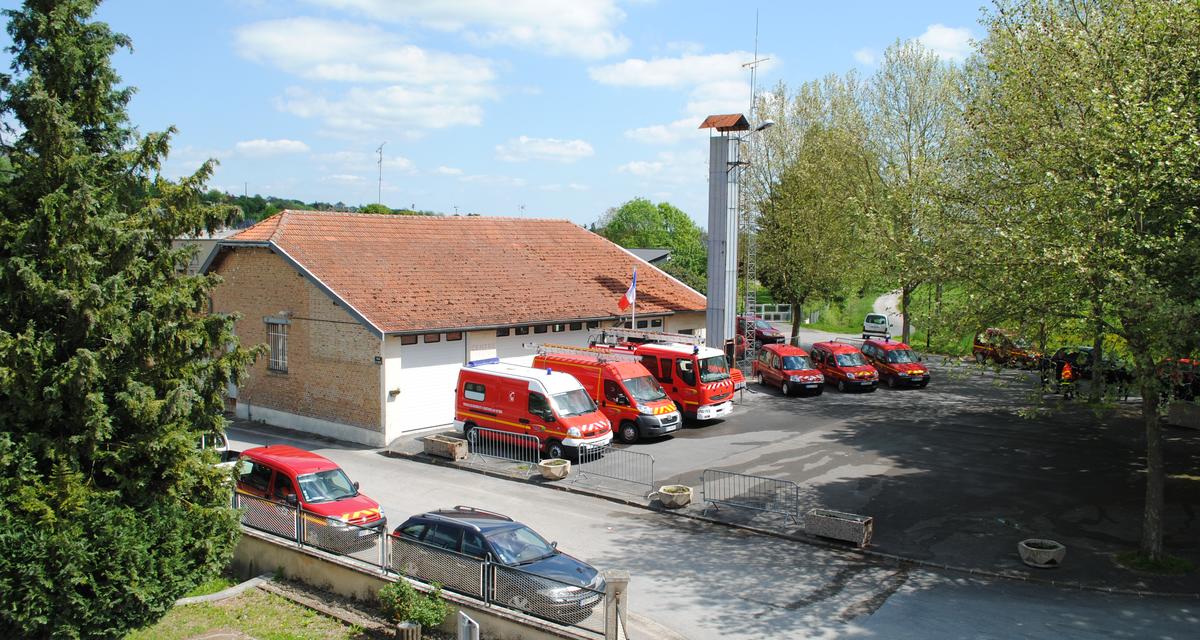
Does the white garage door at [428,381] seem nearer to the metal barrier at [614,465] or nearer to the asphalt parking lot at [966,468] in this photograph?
the metal barrier at [614,465]

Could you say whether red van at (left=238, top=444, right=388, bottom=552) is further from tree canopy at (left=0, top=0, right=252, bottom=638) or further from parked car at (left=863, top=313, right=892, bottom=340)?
parked car at (left=863, top=313, right=892, bottom=340)

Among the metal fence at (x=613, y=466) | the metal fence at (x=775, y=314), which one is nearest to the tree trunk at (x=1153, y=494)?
the metal fence at (x=613, y=466)

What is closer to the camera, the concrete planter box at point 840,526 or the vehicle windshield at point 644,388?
the concrete planter box at point 840,526

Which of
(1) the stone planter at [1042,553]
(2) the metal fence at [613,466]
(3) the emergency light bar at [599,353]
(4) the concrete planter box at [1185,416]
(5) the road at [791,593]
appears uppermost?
(3) the emergency light bar at [599,353]

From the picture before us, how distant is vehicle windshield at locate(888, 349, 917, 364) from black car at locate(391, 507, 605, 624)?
23.7 m

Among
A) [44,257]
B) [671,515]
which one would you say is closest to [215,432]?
[44,257]

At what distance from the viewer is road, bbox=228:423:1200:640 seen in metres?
12.1

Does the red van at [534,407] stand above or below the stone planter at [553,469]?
above

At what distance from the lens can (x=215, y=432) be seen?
12000 mm

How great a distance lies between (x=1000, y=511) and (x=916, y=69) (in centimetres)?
2849

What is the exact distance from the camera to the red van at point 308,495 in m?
14.1

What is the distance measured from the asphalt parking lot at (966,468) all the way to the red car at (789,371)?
545 millimetres

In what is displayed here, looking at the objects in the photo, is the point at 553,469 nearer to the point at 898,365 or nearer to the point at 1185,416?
the point at 898,365

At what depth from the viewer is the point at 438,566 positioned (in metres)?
12.6
